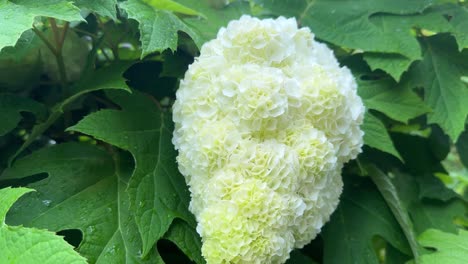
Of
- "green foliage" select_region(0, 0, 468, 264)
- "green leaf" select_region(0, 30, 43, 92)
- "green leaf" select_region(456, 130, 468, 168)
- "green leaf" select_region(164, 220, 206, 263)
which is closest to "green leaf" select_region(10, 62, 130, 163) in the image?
"green foliage" select_region(0, 0, 468, 264)

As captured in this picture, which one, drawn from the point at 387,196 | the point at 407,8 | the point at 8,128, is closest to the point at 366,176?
the point at 387,196

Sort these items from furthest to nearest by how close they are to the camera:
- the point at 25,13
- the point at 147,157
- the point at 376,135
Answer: the point at 376,135
the point at 147,157
the point at 25,13

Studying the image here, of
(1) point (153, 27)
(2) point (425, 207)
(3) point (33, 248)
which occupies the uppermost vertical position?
A: (1) point (153, 27)

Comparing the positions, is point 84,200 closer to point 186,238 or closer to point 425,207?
point 186,238

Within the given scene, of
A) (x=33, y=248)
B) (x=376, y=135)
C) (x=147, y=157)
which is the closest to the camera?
(x=33, y=248)

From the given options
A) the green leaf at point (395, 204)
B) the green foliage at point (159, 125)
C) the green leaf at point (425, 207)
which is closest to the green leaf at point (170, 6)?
the green foliage at point (159, 125)

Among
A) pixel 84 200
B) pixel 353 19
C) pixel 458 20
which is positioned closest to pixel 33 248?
pixel 84 200

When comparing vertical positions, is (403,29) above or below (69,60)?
above

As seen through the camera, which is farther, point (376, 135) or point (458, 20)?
point (458, 20)
